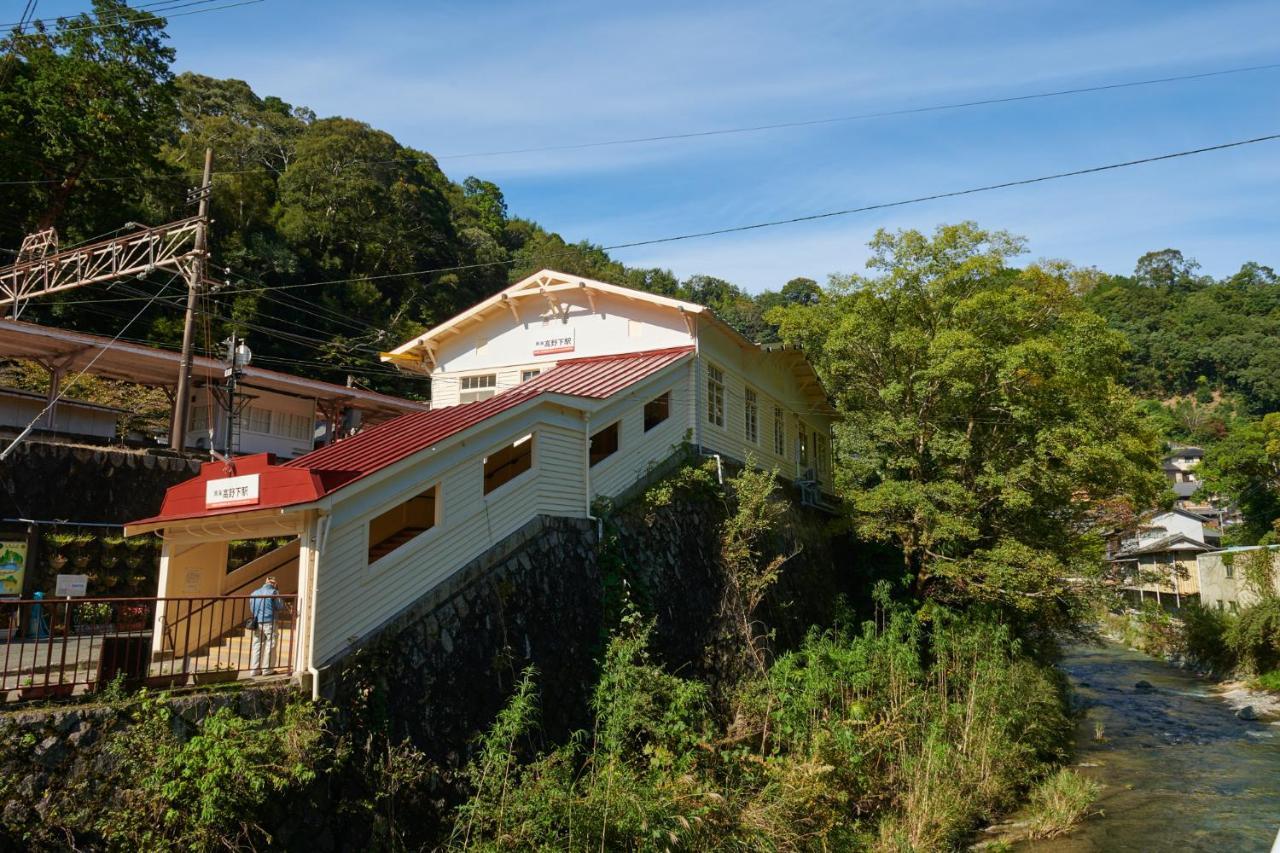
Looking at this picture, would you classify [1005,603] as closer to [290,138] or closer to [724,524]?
[724,524]

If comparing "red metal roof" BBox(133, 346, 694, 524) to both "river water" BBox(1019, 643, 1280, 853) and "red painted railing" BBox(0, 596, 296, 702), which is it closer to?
"red painted railing" BBox(0, 596, 296, 702)

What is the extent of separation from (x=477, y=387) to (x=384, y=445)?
30.3ft

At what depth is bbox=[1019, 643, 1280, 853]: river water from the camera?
14922 millimetres

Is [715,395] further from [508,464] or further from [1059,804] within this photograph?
[1059,804]

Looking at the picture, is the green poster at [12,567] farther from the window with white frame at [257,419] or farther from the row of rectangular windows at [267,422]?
the window with white frame at [257,419]

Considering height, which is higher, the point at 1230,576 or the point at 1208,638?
the point at 1230,576

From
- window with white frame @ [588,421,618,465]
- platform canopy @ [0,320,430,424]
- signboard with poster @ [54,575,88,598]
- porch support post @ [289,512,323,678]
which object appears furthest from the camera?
platform canopy @ [0,320,430,424]

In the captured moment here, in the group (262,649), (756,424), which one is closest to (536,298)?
(756,424)

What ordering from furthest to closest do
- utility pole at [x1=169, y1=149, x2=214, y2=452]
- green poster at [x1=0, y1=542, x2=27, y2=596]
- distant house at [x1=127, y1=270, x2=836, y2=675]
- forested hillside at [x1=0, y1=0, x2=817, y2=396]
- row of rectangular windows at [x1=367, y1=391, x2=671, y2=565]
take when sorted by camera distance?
forested hillside at [x1=0, y1=0, x2=817, y2=396]
utility pole at [x1=169, y1=149, x2=214, y2=452]
green poster at [x1=0, y1=542, x2=27, y2=596]
row of rectangular windows at [x1=367, y1=391, x2=671, y2=565]
distant house at [x1=127, y1=270, x2=836, y2=675]

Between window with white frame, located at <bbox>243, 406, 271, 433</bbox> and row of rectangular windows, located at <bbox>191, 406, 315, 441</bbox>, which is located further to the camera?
window with white frame, located at <bbox>243, 406, 271, 433</bbox>

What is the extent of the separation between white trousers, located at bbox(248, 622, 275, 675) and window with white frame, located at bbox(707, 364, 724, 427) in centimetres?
1169

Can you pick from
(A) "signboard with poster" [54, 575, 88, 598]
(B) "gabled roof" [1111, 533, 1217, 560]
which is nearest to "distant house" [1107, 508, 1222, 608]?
(B) "gabled roof" [1111, 533, 1217, 560]

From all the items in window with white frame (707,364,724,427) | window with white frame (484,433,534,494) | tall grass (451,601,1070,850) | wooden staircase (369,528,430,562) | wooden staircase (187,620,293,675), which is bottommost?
tall grass (451,601,1070,850)

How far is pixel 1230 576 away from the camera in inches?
1437
